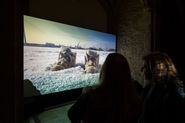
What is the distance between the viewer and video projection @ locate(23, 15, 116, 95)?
211cm

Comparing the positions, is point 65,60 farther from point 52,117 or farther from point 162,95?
point 162,95

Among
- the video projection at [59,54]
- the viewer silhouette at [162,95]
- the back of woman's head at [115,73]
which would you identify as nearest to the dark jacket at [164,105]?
the viewer silhouette at [162,95]

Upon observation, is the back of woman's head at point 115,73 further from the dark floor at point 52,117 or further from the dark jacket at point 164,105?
the dark floor at point 52,117

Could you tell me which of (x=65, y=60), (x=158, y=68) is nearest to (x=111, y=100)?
(x=158, y=68)

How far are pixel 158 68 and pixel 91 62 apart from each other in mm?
1542

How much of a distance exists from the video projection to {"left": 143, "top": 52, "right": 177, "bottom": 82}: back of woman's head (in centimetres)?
106

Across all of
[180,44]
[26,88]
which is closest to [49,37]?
[26,88]

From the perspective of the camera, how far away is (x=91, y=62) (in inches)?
122

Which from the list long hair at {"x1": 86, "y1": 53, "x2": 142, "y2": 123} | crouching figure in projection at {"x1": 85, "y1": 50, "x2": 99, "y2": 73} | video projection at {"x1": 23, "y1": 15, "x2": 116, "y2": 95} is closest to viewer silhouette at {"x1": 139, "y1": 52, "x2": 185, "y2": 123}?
long hair at {"x1": 86, "y1": 53, "x2": 142, "y2": 123}

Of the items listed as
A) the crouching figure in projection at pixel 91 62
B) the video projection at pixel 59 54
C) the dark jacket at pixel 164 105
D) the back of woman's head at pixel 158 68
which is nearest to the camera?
the dark jacket at pixel 164 105

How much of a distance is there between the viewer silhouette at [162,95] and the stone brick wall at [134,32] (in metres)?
1.99

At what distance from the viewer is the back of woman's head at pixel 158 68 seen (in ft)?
5.27

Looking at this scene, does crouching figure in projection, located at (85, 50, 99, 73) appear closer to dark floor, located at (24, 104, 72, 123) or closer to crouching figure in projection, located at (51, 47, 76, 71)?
crouching figure in projection, located at (51, 47, 76, 71)

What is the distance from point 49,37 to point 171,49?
2553mm
